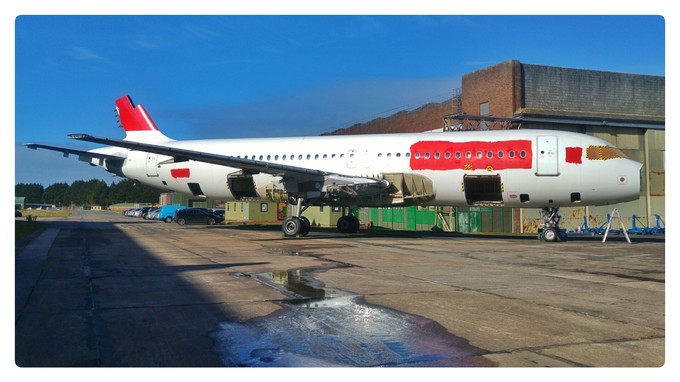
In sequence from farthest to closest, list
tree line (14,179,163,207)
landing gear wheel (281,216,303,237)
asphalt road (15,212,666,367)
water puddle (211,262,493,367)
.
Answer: tree line (14,179,163,207) < landing gear wheel (281,216,303,237) < asphalt road (15,212,666,367) < water puddle (211,262,493,367)

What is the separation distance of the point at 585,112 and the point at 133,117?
→ 29816 millimetres

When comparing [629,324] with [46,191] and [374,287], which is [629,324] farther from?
[46,191]

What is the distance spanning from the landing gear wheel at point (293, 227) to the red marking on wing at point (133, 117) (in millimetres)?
11591

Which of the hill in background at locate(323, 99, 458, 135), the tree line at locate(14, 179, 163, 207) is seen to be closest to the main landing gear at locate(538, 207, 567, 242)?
the hill in background at locate(323, 99, 458, 135)

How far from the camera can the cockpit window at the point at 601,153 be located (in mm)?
19469

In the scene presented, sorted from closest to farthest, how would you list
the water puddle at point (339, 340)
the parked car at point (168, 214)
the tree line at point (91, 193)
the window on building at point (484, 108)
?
1. the water puddle at point (339, 340)
2. the window on building at point (484, 108)
3. the parked car at point (168, 214)
4. the tree line at point (91, 193)

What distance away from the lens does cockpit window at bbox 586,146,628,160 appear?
1947 centimetres

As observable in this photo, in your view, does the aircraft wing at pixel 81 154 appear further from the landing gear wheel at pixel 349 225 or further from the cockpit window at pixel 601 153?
the cockpit window at pixel 601 153

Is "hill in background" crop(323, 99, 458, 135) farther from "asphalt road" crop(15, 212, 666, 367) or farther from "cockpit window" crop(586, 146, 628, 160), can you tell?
"asphalt road" crop(15, 212, 666, 367)

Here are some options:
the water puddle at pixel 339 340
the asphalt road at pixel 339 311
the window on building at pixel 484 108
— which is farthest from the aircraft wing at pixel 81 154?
the window on building at pixel 484 108

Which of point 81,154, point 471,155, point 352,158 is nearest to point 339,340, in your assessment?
point 471,155

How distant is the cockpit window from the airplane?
1.4 inches

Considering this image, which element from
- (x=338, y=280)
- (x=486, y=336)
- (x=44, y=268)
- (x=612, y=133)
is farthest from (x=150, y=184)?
(x=612, y=133)

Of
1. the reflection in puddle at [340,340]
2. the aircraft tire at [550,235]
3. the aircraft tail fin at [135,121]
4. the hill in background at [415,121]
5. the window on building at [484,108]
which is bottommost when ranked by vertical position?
the reflection in puddle at [340,340]
